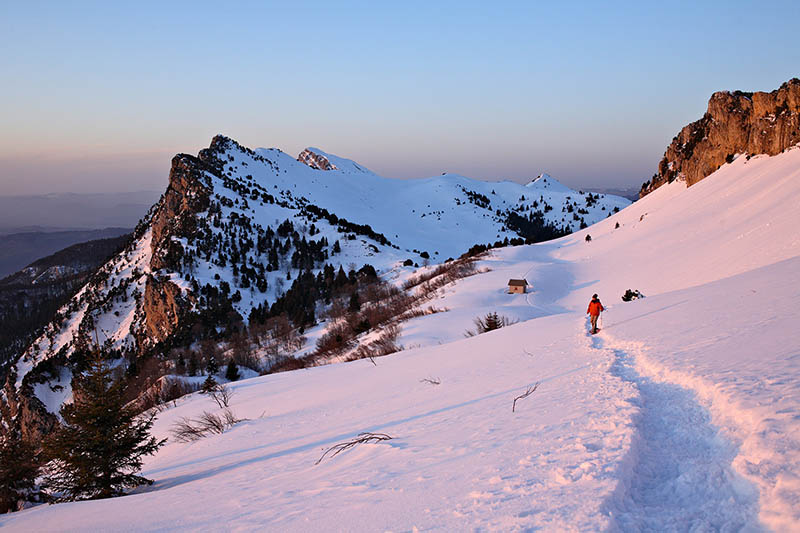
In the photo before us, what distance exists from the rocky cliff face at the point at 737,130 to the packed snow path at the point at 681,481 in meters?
51.8

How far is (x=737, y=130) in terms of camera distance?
5138 centimetres

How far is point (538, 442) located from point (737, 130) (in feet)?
216

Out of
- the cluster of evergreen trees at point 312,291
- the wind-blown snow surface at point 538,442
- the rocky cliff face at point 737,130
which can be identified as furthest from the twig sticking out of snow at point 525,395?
the cluster of evergreen trees at point 312,291

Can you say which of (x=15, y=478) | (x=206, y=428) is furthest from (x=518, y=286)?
(x=15, y=478)

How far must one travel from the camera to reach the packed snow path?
311cm

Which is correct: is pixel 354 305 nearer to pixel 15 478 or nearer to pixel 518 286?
pixel 518 286

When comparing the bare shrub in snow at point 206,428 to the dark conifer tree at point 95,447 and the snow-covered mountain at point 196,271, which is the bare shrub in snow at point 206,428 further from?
the snow-covered mountain at point 196,271

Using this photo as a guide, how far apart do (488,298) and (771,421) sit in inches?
1274

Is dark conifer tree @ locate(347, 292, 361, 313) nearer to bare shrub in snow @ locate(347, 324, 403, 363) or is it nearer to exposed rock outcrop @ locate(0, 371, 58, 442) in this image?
bare shrub in snow @ locate(347, 324, 403, 363)

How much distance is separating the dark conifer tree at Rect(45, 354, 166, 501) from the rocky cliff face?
56.9 m

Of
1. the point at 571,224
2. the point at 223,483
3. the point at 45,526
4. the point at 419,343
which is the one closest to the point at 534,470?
the point at 223,483

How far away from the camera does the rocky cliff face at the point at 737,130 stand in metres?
41.8

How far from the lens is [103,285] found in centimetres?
9950

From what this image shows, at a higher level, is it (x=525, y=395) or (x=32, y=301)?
(x=32, y=301)
